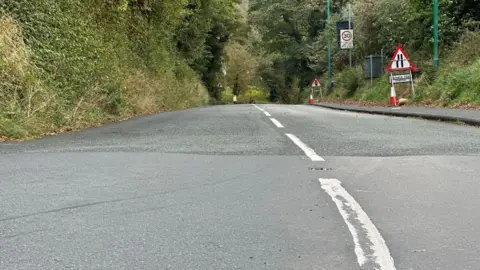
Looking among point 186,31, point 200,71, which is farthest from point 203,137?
point 200,71

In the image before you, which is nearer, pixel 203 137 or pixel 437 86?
pixel 203 137

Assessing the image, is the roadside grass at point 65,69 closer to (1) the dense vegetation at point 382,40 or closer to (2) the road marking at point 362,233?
(2) the road marking at point 362,233

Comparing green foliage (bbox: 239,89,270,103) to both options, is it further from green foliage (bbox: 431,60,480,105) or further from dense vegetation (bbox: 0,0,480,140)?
green foliage (bbox: 431,60,480,105)

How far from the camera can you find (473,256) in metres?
3.20

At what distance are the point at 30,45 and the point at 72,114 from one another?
75.8 inches

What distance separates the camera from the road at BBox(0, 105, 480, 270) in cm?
323

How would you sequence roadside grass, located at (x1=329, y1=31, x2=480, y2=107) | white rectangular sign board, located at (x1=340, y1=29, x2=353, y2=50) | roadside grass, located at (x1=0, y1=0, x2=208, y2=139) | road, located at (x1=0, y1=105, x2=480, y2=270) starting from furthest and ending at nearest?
white rectangular sign board, located at (x1=340, y1=29, x2=353, y2=50)
roadside grass, located at (x1=329, y1=31, x2=480, y2=107)
roadside grass, located at (x1=0, y1=0, x2=208, y2=139)
road, located at (x1=0, y1=105, x2=480, y2=270)

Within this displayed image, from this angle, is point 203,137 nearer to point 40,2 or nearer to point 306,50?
point 40,2

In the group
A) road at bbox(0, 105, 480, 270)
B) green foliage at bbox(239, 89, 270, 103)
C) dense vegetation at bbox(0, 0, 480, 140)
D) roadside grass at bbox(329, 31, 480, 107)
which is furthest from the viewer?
green foliage at bbox(239, 89, 270, 103)

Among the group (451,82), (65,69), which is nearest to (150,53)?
(65,69)

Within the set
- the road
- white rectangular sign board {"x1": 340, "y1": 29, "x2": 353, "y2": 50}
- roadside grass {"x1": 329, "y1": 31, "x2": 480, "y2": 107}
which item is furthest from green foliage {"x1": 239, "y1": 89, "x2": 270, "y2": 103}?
the road

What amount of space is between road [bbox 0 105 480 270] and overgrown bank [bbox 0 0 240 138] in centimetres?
360

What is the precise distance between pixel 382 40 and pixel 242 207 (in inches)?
1022

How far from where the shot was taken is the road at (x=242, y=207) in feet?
10.6
